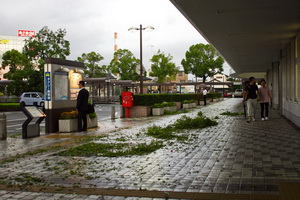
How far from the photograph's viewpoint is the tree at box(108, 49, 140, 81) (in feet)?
229

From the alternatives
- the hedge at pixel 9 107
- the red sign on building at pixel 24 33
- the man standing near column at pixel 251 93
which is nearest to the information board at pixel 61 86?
the man standing near column at pixel 251 93

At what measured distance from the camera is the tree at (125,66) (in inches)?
2753

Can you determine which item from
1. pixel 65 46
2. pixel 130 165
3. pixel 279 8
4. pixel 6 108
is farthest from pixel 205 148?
pixel 65 46

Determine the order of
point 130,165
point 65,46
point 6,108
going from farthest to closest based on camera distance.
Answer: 1. point 65,46
2. point 6,108
3. point 130,165

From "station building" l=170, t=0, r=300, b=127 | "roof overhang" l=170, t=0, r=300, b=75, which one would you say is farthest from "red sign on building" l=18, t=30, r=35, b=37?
"roof overhang" l=170, t=0, r=300, b=75

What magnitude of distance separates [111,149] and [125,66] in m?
61.5

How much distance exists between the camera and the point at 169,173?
6137 mm

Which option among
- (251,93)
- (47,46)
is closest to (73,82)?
(251,93)

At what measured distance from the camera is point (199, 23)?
11789mm

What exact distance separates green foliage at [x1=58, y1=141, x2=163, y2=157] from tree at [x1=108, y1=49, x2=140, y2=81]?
60685mm

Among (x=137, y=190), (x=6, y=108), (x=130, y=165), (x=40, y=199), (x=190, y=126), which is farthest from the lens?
(x=6, y=108)

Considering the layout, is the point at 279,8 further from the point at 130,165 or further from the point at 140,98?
the point at 140,98

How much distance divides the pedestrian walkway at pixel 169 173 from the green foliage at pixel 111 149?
0.32m

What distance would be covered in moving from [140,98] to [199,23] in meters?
9.42
